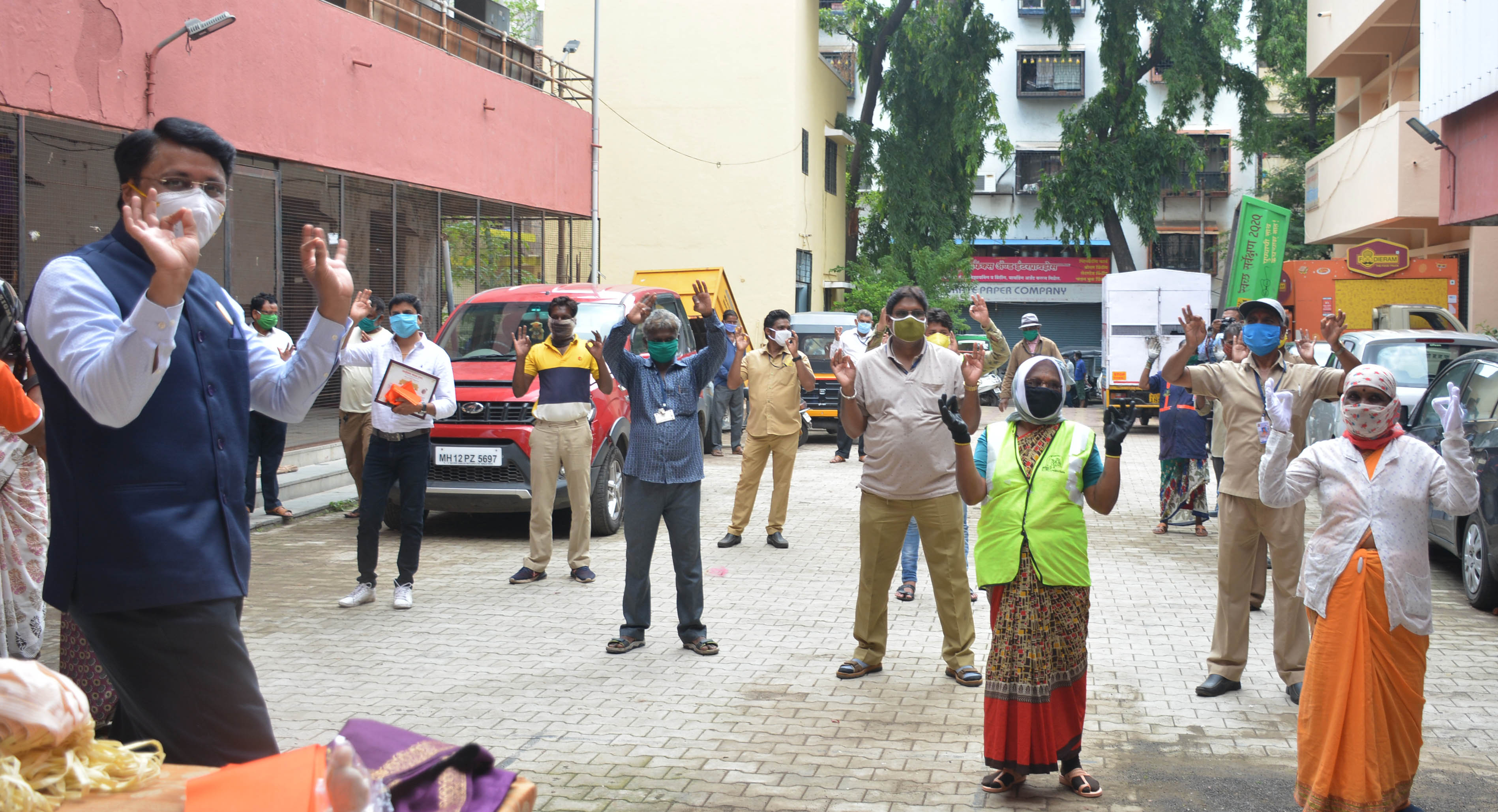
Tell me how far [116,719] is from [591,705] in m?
3.16

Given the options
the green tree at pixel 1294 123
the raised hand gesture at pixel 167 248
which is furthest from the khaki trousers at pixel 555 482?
the green tree at pixel 1294 123

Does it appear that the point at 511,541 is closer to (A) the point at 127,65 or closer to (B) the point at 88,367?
(A) the point at 127,65

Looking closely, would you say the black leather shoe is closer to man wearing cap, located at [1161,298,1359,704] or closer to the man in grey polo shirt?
man wearing cap, located at [1161,298,1359,704]

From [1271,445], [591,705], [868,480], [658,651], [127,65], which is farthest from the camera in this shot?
[127,65]

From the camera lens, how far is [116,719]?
299cm

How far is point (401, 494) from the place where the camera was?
8.19 metres

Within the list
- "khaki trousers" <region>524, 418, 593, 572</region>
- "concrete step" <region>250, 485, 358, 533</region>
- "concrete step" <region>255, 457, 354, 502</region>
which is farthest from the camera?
"concrete step" <region>255, 457, 354, 502</region>

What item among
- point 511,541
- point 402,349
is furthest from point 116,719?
point 511,541

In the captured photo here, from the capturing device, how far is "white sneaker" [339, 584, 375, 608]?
8.08 m

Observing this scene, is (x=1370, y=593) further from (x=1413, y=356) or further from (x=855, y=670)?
(x=1413, y=356)

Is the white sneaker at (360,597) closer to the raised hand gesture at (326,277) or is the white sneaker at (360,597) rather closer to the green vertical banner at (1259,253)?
the raised hand gesture at (326,277)

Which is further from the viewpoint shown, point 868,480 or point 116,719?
point 868,480

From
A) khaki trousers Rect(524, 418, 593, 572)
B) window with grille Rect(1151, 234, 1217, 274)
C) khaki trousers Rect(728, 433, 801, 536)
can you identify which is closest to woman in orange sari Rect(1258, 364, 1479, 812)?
khaki trousers Rect(524, 418, 593, 572)

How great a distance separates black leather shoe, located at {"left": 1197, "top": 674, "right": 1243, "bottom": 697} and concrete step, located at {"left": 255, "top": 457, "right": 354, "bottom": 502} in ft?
27.6
